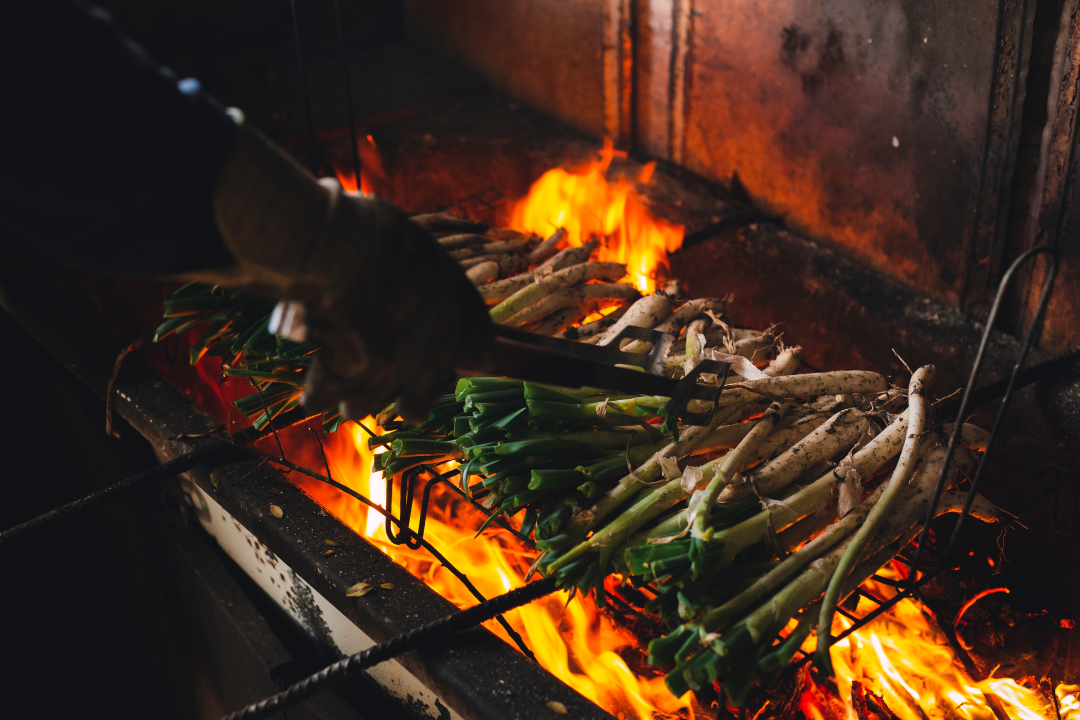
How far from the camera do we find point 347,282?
4.57ft

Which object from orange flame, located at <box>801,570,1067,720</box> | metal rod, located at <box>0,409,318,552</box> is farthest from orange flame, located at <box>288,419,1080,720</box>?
metal rod, located at <box>0,409,318,552</box>

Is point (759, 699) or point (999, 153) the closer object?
point (759, 699)

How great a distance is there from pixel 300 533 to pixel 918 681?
2.19 m

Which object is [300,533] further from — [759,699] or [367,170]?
[367,170]

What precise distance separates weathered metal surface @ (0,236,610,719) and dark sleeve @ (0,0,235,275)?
4.41ft

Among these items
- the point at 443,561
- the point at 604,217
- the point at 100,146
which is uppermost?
the point at 100,146

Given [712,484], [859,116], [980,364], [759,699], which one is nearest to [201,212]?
[712,484]

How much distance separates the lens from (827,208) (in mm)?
4285

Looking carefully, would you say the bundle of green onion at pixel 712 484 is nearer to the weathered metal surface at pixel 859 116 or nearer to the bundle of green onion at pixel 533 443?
the bundle of green onion at pixel 533 443

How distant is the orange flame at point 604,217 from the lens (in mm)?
4430

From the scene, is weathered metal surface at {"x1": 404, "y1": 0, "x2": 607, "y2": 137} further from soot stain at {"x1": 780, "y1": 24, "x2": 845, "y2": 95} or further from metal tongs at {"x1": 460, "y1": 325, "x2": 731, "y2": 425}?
metal tongs at {"x1": 460, "y1": 325, "x2": 731, "y2": 425}

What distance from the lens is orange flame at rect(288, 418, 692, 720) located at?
2688 millimetres

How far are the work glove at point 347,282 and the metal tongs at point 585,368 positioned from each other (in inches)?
6.1

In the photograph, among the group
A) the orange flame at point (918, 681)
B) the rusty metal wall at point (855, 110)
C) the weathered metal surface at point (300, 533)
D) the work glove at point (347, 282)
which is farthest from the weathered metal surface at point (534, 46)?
the work glove at point (347, 282)
